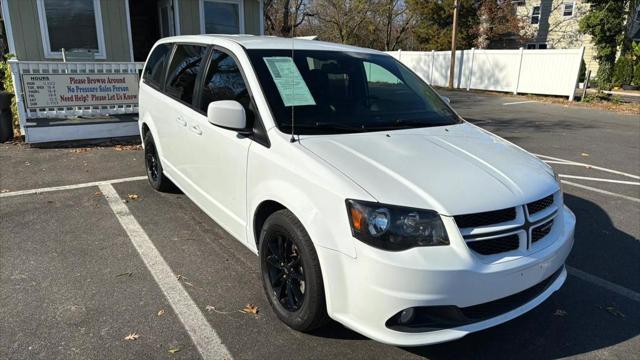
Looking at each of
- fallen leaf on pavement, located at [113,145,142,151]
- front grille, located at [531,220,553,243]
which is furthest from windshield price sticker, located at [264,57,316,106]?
fallen leaf on pavement, located at [113,145,142,151]

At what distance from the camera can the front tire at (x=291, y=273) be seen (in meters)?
2.63

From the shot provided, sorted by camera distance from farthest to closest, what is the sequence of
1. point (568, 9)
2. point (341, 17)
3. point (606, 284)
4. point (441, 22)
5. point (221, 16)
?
point (341, 17) → point (568, 9) → point (441, 22) → point (221, 16) → point (606, 284)

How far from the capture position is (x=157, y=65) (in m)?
5.29

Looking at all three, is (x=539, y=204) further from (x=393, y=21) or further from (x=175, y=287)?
(x=393, y=21)

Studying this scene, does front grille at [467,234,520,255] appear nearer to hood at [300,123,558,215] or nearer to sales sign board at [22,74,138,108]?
hood at [300,123,558,215]

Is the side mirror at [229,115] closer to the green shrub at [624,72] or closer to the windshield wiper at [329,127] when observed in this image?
the windshield wiper at [329,127]

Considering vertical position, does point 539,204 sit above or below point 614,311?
above

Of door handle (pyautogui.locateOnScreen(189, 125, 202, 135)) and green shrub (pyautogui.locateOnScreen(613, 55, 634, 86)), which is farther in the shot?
green shrub (pyautogui.locateOnScreen(613, 55, 634, 86))

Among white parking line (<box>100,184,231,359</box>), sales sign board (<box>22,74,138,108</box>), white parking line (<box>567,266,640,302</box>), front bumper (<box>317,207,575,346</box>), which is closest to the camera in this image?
front bumper (<box>317,207,575,346</box>)

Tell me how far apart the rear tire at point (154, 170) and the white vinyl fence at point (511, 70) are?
18153 millimetres

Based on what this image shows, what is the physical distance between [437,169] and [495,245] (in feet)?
1.79

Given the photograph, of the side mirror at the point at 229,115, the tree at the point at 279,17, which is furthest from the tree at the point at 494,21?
the side mirror at the point at 229,115

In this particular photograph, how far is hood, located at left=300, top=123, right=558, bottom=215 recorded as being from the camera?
8.09 ft

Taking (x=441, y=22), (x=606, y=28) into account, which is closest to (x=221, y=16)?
(x=606, y=28)
